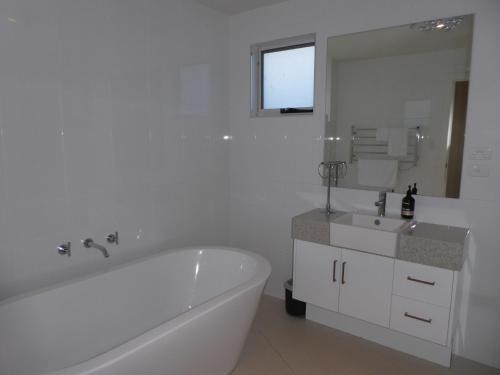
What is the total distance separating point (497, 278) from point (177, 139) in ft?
7.88

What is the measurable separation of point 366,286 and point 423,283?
0.36 metres

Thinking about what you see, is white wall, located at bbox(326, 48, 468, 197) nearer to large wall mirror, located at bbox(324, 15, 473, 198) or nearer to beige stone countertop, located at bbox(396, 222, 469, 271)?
large wall mirror, located at bbox(324, 15, 473, 198)

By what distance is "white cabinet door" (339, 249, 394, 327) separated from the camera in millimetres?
2244

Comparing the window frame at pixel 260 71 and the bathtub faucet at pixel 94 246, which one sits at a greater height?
the window frame at pixel 260 71

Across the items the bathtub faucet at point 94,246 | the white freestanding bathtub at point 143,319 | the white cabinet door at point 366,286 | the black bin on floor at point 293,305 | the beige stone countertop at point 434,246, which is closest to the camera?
the white freestanding bathtub at point 143,319

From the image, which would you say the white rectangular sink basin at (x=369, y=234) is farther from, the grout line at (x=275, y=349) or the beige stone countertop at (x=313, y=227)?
the grout line at (x=275, y=349)

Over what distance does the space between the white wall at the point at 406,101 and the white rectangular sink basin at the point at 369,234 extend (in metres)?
0.26

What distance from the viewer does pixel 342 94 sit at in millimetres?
2691

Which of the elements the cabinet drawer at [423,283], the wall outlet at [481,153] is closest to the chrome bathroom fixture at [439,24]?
the wall outlet at [481,153]

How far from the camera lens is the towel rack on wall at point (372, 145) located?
2420 millimetres

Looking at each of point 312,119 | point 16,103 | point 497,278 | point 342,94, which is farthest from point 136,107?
point 497,278

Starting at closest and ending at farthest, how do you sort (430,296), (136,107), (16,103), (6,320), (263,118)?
(6,320) → (16,103) → (430,296) → (136,107) → (263,118)

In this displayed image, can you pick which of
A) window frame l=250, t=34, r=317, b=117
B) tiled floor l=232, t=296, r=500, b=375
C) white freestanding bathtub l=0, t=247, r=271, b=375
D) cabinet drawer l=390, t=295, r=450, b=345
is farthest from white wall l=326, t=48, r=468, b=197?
white freestanding bathtub l=0, t=247, r=271, b=375

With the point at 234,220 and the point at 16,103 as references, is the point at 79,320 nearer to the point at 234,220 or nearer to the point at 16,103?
the point at 16,103
